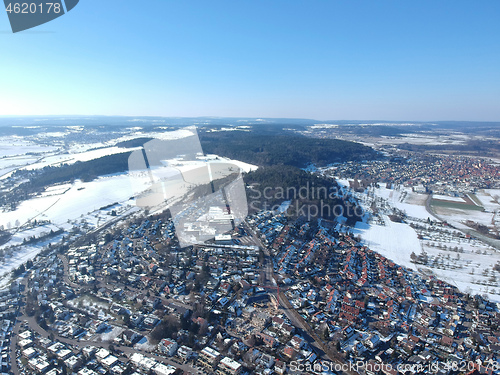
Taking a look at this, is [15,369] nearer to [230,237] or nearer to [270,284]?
[270,284]

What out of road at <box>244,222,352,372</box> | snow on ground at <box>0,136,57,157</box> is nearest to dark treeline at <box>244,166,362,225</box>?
road at <box>244,222,352,372</box>

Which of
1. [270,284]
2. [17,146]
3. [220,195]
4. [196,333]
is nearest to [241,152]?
[220,195]

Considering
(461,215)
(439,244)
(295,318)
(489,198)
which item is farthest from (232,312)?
(489,198)

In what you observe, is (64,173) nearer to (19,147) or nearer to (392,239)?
(392,239)

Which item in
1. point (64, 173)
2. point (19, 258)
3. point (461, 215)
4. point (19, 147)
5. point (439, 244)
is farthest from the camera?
point (19, 147)

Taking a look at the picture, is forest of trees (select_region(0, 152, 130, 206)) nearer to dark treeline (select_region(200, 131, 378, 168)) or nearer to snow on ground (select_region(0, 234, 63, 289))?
snow on ground (select_region(0, 234, 63, 289))

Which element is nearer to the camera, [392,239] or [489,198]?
[392,239]

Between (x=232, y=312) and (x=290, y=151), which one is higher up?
(x=290, y=151)
